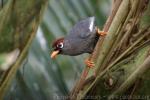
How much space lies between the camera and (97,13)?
1.51 meters

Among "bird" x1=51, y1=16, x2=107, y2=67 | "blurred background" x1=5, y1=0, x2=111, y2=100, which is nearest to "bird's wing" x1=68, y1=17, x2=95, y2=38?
"bird" x1=51, y1=16, x2=107, y2=67

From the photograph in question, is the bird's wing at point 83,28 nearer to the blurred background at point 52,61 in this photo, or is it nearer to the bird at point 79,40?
the bird at point 79,40

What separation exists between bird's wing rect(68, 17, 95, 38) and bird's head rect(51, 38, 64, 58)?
4 centimetres

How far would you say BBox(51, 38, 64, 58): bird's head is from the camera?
1321mm

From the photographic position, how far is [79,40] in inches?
55.4

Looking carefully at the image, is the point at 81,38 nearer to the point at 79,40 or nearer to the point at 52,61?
the point at 79,40

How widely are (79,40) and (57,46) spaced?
0.10 metres

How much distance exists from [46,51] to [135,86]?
48 cm

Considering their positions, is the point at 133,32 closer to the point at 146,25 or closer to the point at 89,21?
the point at 146,25

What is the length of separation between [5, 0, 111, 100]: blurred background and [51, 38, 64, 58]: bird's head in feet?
0.15

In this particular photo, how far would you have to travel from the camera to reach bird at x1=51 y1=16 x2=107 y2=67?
133 centimetres

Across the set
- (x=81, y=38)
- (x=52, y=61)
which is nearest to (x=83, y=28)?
(x=81, y=38)

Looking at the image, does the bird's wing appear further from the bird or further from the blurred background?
the blurred background

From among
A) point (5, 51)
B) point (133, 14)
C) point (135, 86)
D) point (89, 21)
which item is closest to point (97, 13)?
point (89, 21)
